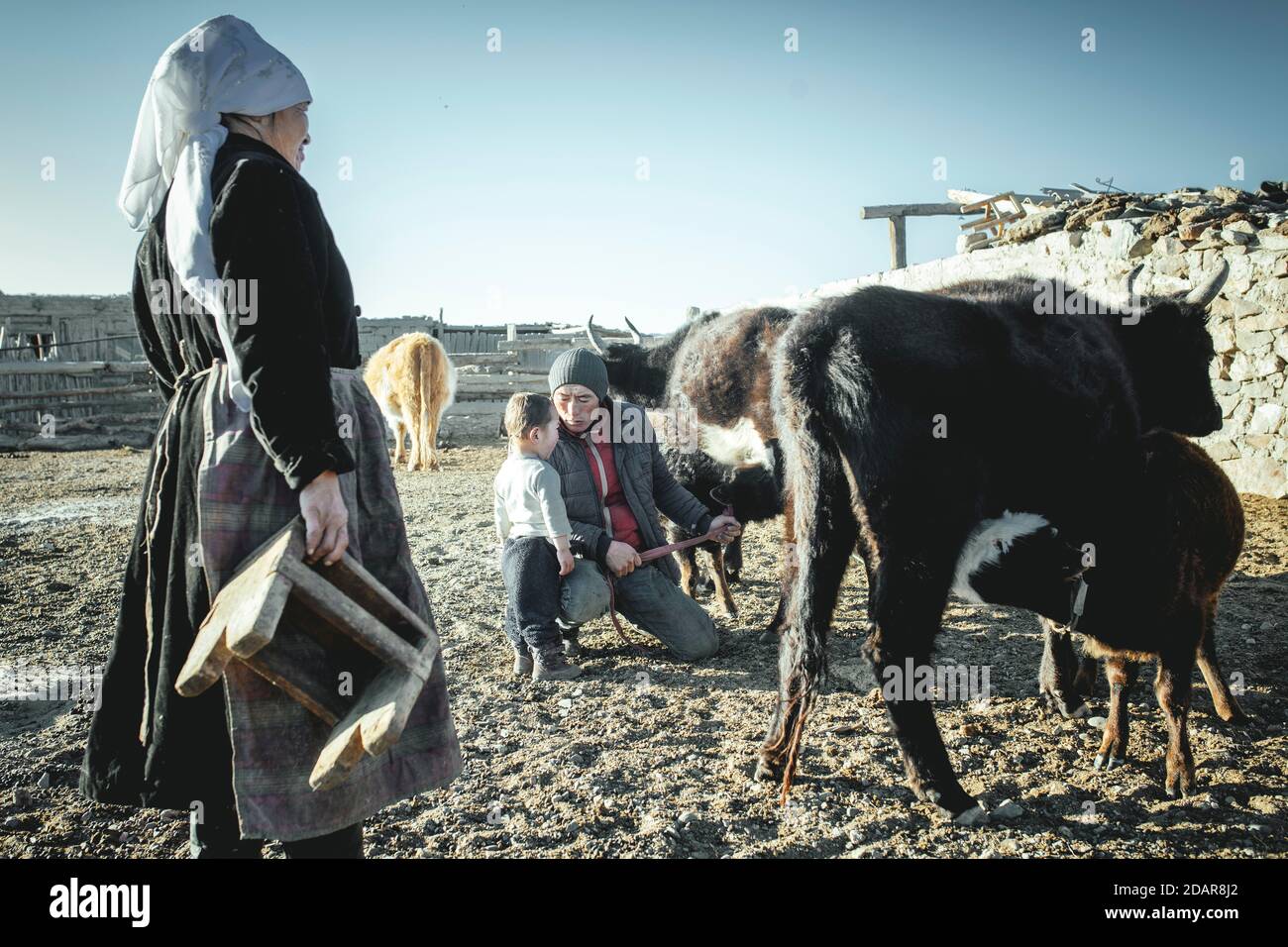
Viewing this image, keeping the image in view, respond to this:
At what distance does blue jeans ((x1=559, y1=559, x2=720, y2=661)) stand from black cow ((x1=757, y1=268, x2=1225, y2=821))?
110 centimetres

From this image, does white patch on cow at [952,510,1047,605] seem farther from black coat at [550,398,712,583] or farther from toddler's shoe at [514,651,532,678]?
toddler's shoe at [514,651,532,678]

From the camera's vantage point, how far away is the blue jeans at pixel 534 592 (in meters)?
3.80

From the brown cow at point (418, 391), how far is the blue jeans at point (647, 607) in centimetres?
776

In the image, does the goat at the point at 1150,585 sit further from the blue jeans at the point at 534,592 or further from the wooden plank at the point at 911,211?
the wooden plank at the point at 911,211

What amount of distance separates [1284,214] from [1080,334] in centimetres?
571

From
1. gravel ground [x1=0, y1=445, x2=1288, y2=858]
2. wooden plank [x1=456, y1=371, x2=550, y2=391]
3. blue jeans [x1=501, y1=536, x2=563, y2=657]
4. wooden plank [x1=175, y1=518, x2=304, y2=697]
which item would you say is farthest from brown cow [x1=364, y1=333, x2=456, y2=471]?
wooden plank [x1=175, y1=518, x2=304, y2=697]

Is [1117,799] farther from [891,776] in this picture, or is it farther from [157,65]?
[157,65]

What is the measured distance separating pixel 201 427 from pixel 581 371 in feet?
8.46

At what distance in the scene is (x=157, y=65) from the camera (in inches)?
66.1

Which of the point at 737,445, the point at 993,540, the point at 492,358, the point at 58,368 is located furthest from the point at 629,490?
the point at 492,358

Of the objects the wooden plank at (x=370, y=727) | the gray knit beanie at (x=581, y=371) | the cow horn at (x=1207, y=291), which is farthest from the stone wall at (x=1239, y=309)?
the wooden plank at (x=370, y=727)

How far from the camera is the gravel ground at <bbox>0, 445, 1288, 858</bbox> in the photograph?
2459 millimetres
